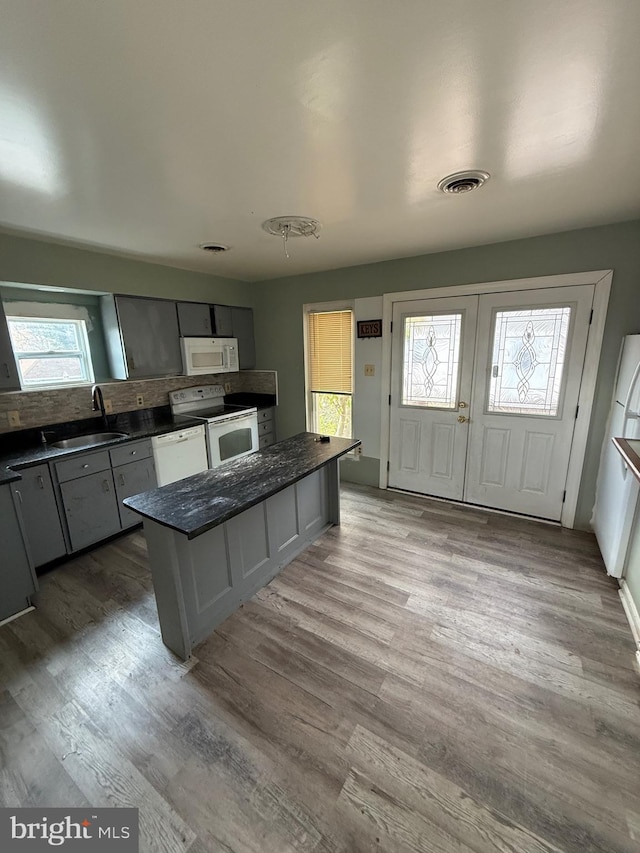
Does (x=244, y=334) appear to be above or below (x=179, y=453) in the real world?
above

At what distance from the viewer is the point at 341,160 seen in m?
1.54

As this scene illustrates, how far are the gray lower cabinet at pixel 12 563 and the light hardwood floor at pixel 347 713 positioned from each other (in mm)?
116

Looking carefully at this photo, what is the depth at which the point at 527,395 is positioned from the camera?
2.94 m

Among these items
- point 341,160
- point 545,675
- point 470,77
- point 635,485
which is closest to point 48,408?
point 341,160

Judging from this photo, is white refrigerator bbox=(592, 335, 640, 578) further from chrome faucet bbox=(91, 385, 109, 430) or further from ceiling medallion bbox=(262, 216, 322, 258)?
Answer: chrome faucet bbox=(91, 385, 109, 430)

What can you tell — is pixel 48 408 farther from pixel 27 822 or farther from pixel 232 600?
pixel 27 822

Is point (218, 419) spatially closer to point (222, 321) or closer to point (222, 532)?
point (222, 321)

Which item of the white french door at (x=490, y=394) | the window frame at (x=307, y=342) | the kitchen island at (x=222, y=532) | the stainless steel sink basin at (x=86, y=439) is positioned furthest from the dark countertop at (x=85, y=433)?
the white french door at (x=490, y=394)

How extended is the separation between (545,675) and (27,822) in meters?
2.22

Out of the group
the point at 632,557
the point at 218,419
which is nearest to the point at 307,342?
the point at 218,419

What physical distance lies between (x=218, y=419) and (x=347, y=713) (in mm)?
2906

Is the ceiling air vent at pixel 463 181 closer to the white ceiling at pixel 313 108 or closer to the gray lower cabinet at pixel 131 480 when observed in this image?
the white ceiling at pixel 313 108

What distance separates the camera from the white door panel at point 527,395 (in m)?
2.72

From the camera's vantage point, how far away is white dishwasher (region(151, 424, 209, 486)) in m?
3.20
